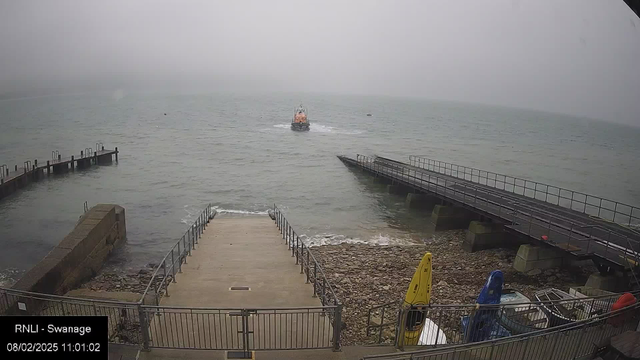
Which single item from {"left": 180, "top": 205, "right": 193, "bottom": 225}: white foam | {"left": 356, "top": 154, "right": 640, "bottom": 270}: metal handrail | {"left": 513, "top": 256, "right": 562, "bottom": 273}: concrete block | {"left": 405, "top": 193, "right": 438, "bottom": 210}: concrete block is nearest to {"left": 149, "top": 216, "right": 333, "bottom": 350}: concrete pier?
{"left": 513, "top": 256, "right": 562, "bottom": 273}: concrete block

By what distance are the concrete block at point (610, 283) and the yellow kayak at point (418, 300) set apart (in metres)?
9.70

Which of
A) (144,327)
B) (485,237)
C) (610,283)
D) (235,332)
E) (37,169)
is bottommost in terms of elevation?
(37,169)

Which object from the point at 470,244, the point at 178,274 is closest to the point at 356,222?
the point at 470,244

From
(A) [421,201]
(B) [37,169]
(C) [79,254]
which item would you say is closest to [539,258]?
(A) [421,201]

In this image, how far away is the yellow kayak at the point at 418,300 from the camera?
798 cm

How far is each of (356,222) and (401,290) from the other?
13.2 meters

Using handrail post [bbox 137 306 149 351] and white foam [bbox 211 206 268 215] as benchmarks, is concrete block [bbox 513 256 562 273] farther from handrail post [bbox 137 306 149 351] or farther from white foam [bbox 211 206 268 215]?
white foam [bbox 211 206 268 215]

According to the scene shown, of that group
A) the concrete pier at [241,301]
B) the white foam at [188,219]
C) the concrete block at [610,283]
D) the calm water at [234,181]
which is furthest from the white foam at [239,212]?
the concrete block at [610,283]

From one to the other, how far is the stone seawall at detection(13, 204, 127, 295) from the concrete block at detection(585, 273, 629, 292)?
18630 millimetres

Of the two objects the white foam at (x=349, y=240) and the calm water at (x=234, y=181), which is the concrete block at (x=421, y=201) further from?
the white foam at (x=349, y=240)

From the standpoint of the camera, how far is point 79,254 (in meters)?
16.6

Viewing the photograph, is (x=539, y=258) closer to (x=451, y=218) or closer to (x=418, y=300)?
(x=451, y=218)

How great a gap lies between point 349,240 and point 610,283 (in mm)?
13300

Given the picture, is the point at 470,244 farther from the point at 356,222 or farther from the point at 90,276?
the point at 90,276
